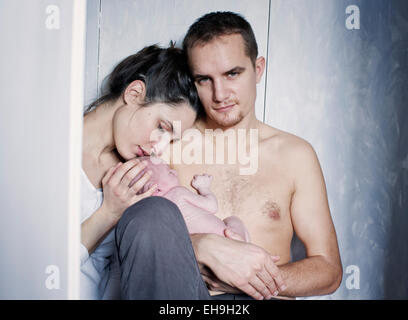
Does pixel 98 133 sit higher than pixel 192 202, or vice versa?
pixel 98 133

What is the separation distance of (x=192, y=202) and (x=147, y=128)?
0.98ft

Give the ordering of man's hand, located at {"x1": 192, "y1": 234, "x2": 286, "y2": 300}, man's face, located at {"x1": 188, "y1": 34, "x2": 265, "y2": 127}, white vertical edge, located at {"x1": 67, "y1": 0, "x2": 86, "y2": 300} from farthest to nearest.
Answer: man's face, located at {"x1": 188, "y1": 34, "x2": 265, "y2": 127}
man's hand, located at {"x1": 192, "y1": 234, "x2": 286, "y2": 300}
white vertical edge, located at {"x1": 67, "y1": 0, "x2": 86, "y2": 300}

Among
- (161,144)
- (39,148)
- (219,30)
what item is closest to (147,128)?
(161,144)

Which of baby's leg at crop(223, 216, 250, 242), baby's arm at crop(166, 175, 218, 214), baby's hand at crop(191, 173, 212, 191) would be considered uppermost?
baby's hand at crop(191, 173, 212, 191)

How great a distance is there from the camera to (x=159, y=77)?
1288mm

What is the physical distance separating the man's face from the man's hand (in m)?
0.45

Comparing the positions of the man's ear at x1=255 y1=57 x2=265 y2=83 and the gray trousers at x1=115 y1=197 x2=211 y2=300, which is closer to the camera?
the gray trousers at x1=115 y1=197 x2=211 y2=300

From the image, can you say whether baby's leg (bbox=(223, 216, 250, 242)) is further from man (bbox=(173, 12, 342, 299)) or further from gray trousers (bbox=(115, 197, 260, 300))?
gray trousers (bbox=(115, 197, 260, 300))

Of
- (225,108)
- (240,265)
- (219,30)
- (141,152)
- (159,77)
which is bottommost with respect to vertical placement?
(240,265)

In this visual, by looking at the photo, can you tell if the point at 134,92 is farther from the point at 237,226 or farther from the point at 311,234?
the point at 311,234

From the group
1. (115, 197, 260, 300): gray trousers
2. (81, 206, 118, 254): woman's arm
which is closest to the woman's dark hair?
(81, 206, 118, 254): woman's arm

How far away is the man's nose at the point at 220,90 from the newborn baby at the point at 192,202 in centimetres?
28

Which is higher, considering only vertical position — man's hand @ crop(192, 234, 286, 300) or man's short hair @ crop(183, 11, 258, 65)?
man's short hair @ crop(183, 11, 258, 65)

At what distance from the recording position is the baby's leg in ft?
3.67
